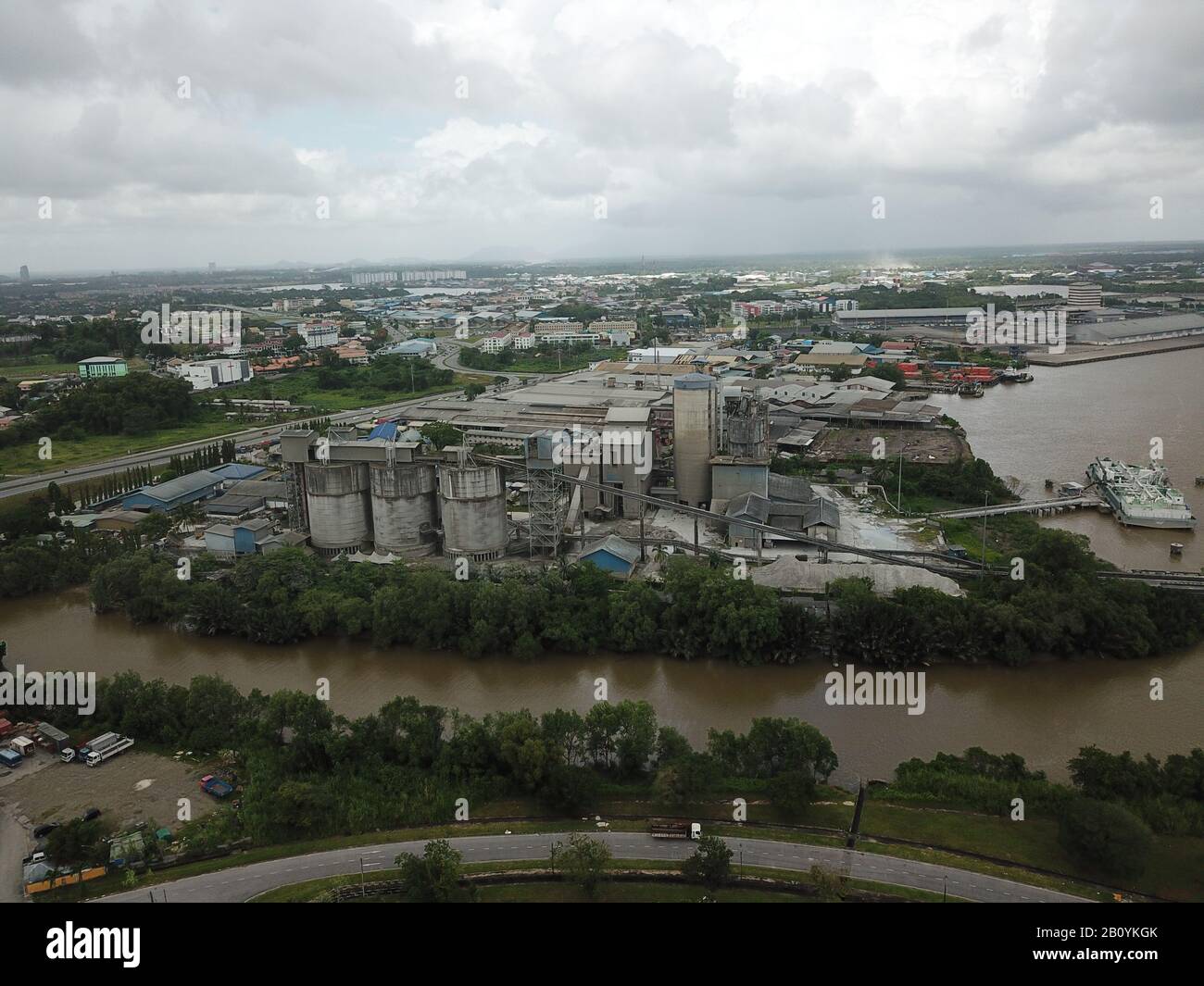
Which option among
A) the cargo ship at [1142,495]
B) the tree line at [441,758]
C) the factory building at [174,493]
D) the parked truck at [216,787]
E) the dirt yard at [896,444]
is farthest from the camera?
the dirt yard at [896,444]

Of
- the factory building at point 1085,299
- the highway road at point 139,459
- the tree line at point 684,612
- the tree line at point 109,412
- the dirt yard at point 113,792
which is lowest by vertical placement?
the dirt yard at point 113,792

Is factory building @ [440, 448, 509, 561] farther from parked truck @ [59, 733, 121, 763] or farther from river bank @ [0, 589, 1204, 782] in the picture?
parked truck @ [59, 733, 121, 763]

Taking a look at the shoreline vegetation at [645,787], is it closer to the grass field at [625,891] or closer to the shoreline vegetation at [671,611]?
the grass field at [625,891]

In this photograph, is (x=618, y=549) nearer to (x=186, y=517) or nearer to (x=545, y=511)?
(x=545, y=511)

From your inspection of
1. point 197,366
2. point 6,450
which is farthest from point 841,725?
point 197,366

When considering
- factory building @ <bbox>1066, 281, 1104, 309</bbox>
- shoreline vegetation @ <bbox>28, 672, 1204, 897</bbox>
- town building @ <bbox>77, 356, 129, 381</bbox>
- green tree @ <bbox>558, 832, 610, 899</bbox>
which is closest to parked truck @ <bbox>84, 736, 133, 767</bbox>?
shoreline vegetation @ <bbox>28, 672, 1204, 897</bbox>

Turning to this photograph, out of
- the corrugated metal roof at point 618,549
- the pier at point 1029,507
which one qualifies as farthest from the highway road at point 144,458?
the pier at point 1029,507

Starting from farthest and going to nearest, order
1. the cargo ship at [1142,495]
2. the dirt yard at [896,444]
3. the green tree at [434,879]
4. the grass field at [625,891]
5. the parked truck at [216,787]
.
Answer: the dirt yard at [896,444], the cargo ship at [1142,495], the parked truck at [216,787], the grass field at [625,891], the green tree at [434,879]

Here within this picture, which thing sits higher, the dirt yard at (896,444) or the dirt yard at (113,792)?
the dirt yard at (896,444)
